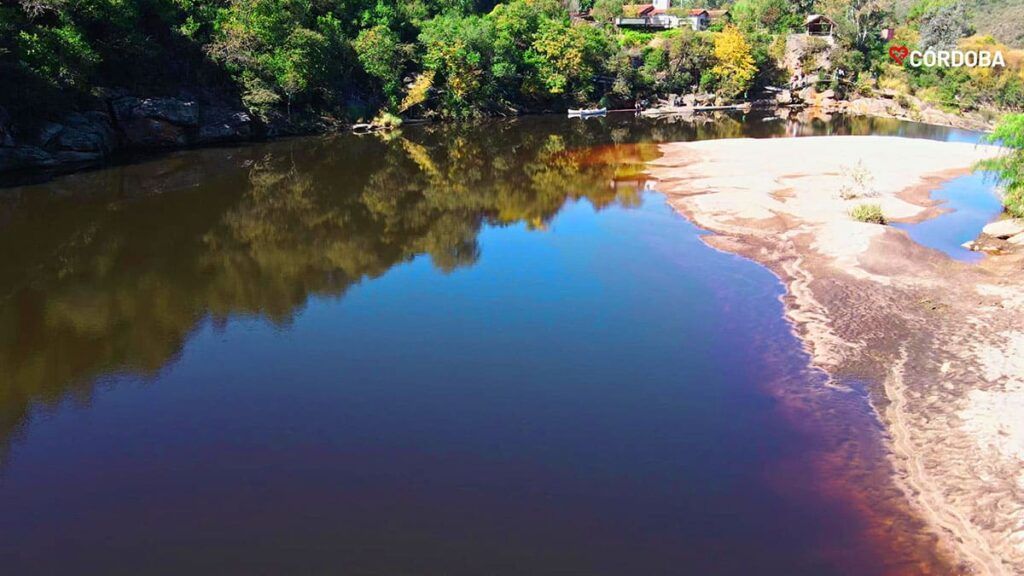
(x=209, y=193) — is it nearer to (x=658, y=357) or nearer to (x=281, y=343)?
(x=281, y=343)

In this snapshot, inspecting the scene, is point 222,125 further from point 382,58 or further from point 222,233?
point 222,233

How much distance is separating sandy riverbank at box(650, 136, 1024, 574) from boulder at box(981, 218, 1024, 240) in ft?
10.6

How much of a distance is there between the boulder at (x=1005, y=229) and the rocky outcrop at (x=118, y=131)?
53954 mm

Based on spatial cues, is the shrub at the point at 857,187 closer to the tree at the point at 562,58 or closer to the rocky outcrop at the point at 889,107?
the tree at the point at 562,58

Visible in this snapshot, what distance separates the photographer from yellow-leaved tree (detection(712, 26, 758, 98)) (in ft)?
316

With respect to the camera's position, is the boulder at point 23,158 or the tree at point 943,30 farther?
the tree at point 943,30

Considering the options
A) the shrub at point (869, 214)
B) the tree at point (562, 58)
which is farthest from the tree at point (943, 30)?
the shrub at point (869, 214)

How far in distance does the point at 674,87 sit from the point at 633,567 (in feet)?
301

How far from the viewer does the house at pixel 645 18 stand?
11132 centimetres

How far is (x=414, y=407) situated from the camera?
19703 mm

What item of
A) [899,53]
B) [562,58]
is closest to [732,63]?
[562,58]

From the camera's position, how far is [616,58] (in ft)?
300

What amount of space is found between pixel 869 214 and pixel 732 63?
68782 millimetres

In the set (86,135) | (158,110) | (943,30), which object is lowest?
(86,135)
